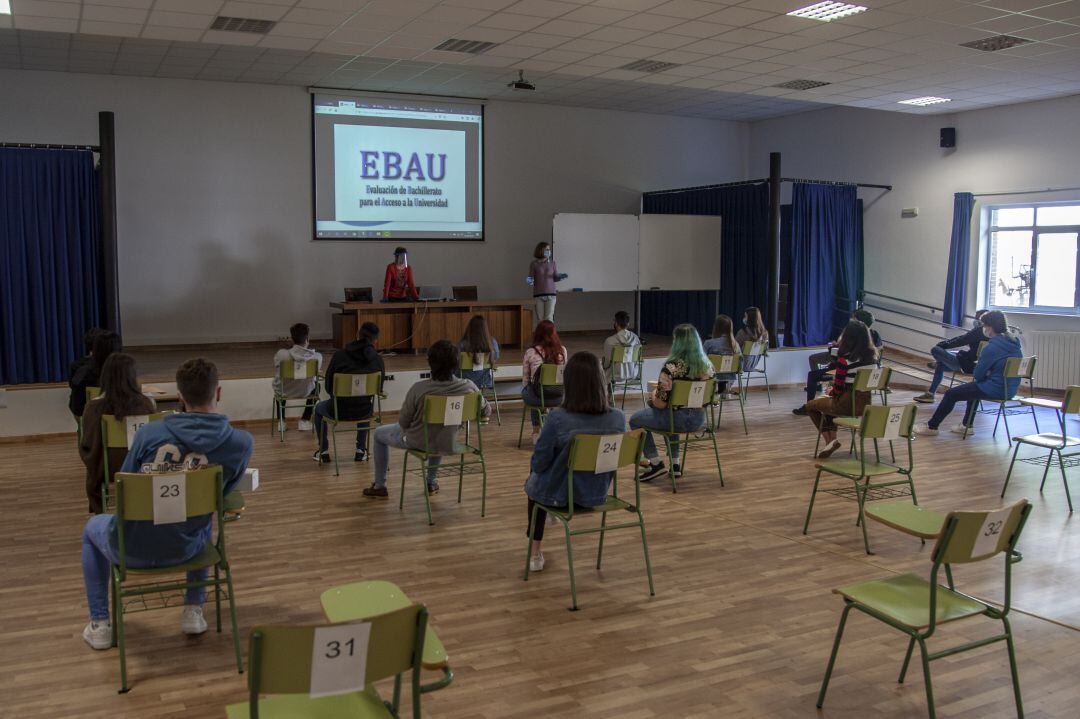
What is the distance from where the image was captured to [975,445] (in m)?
8.15

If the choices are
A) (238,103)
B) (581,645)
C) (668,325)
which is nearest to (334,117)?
(238,103)

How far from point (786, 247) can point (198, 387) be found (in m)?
10.6

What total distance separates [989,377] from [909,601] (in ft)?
19.5

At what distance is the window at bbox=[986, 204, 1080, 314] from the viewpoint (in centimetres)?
1129

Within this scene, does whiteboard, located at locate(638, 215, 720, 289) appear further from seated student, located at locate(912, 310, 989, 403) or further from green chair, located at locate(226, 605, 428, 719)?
green chair, located at locate(226, 605, 428, 719)

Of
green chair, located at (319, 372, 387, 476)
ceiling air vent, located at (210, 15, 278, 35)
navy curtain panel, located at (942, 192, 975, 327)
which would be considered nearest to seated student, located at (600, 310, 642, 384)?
green chair, located at (319, 372, 387, 476)

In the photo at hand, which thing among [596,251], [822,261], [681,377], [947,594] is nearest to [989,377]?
[681,377]

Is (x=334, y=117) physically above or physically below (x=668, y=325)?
above

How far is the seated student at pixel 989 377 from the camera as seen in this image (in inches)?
322

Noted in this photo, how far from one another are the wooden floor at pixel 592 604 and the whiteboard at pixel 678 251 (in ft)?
23.1

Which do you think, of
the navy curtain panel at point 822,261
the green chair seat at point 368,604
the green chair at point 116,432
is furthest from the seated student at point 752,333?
the green chair seat at point 368,604

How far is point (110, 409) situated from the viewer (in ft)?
15.1

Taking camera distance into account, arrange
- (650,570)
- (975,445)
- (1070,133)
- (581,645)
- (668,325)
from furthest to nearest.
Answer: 1. (668,325)
2. (1070,133)
3. (975,445)
4. (650,570)
5. (581,645)

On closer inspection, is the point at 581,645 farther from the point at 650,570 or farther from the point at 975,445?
the point at 975,445
